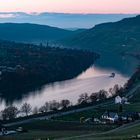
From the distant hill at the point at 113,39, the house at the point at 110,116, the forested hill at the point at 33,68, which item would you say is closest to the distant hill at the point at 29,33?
the distant hill at the point at 113,39

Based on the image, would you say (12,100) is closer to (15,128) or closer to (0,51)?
(15,128)

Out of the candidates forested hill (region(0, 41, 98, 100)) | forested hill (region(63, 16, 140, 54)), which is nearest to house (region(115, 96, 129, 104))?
forested hill (region(0, 41, 98, 100))

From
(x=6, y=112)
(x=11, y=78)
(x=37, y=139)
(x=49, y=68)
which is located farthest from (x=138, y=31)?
(x=37, y=139)

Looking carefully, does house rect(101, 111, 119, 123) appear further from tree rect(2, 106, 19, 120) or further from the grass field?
tree rect(2, 106, 19, 120)

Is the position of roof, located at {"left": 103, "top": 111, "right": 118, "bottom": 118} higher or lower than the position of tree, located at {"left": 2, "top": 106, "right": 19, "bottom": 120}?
higher

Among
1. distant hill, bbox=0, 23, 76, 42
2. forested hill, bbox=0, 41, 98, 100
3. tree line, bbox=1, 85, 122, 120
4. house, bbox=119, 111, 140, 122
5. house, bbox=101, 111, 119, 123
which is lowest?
distant hill, bbox=0, 23, 76, 42

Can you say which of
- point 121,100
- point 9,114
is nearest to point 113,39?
point 121,100
